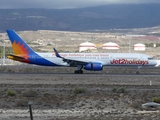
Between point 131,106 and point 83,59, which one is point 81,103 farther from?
point 83,59

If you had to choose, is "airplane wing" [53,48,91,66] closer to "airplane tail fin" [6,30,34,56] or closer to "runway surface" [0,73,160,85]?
"airplane tail fin" [6,30,34,56]

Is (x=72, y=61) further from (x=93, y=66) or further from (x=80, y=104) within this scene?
(x=80, y=104)

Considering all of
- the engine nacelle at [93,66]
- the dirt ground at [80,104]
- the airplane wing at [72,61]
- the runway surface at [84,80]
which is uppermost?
the airplane wing at [72,61]

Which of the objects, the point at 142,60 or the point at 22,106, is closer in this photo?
the point at 22,106

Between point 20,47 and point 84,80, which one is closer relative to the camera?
point 84,80

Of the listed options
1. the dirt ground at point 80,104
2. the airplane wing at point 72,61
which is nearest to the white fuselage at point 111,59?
the airplane wing at point 72,61

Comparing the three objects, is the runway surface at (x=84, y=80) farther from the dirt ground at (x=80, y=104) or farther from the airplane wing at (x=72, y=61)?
the dirt ground at (x=80, y=104)

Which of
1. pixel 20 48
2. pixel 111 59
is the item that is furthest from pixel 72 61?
pixel 20 48

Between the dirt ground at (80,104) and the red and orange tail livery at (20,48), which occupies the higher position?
the red and orange tail livery at (20,48)

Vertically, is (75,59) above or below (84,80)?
above

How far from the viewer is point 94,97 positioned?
31.1 meters

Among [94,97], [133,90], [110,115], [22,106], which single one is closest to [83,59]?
[133,90]

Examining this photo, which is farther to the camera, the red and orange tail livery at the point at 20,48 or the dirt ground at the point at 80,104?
the red and orange tail livery at the point at 20,48

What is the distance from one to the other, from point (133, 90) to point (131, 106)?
8.97 metres
